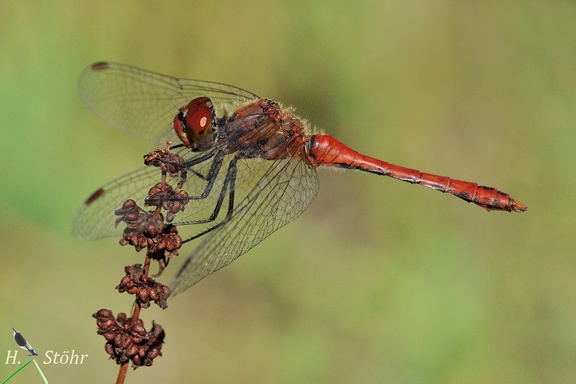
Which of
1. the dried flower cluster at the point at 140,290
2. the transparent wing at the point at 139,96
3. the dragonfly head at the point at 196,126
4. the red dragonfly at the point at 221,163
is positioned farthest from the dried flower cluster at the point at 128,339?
the transparent wing at the point at 139,96

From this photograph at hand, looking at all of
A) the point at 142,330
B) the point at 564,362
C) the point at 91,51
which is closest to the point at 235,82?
the point at 91,51

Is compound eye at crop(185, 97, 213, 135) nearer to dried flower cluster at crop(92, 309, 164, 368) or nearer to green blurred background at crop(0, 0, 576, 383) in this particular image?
green blurred background at crop(0, 0, 576, 383)

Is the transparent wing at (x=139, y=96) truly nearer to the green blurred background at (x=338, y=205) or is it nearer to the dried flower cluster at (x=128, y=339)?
the green blurred background at (x=338, y=205)

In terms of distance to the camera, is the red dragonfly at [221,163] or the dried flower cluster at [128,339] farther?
the red dragonfly at [221,163]

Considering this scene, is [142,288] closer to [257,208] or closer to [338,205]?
[257,208]

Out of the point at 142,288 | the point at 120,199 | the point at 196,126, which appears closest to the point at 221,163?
the point at 196,126

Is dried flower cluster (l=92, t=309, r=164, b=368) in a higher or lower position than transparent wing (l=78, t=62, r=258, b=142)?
lower

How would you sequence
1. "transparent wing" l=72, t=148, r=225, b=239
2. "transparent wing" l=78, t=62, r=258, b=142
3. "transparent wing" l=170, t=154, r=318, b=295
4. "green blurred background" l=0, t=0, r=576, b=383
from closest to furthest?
"transparent wing" l=72, t=148, r=225, b=239 → "transparent wing" l=170, t=154, r=318, b=295 → "transparent wing" l=78, t=62, r=258, b=142 → "green blurred background" l=0, t=0, r=576, b=383

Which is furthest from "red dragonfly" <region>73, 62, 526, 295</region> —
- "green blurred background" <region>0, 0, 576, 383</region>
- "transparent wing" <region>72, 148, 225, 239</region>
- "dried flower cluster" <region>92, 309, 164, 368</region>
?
"dried flower cluster" <region>92, 309, 164, 368</region>
